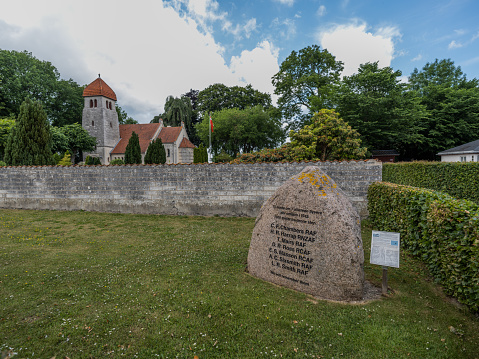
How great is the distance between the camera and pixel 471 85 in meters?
34.2

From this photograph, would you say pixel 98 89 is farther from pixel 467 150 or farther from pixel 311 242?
pixel 467 150

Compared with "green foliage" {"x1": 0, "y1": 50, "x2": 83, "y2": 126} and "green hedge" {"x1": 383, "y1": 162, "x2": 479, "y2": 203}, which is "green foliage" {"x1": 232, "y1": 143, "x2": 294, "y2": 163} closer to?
"green hedge" {"x1": 383, "y1": 162, "x2": 479, "y2": 203}

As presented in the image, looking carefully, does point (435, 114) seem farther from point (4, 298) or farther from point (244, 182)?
point (4, 298)

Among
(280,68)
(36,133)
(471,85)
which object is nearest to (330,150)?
(36,133)

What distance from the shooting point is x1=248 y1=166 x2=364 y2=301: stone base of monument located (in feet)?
12.9

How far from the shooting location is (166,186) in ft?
36.9

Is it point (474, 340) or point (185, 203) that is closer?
point (474, 340)

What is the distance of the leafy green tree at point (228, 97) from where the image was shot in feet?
158

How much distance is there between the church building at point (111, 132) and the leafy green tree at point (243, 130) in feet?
18.4

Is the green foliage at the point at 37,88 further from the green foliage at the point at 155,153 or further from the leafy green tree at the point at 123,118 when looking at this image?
the green foliage at the point at 155,153

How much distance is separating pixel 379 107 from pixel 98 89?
4098cm

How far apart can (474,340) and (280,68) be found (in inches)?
1592

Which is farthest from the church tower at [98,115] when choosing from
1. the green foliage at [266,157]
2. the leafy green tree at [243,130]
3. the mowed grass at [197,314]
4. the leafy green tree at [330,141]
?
the mowed grass at [197,314]

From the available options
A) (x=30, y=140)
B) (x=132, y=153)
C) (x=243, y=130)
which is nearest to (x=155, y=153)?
(x=132, y=153)
